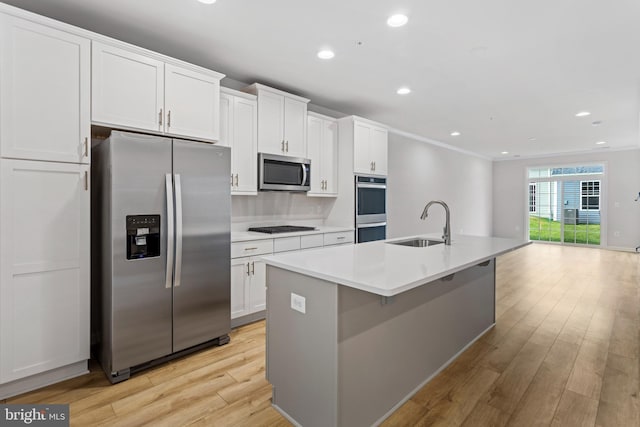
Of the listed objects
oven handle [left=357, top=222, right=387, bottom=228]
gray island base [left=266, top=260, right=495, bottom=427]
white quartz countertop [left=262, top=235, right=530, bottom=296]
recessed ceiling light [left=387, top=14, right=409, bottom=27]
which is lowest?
gray island base [left=266, top=260, right=495, bottom=427]

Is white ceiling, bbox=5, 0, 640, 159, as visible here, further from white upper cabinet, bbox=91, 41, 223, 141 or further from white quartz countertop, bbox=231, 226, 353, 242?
white quartz countertop, bbox=231, 226, 353, 242

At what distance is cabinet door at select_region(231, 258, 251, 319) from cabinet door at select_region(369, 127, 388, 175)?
7.92 feet

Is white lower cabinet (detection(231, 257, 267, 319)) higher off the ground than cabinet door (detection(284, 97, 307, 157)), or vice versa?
cabinet door (detection(284, 97, 307, 157))

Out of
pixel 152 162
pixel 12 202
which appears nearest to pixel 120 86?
pixel 152 162

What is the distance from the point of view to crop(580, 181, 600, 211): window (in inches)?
329

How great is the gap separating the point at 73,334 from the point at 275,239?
5.83ft

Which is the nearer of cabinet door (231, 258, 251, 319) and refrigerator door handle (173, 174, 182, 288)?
refrigerator door handle (173, 174, 182, 288)

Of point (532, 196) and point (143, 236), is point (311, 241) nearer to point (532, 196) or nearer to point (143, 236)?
point (143, 236)

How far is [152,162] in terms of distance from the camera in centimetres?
234

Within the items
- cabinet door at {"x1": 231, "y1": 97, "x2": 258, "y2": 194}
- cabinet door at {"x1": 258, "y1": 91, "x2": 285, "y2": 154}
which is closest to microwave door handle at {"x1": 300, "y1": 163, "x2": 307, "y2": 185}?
cabinet door at {"x1": 258, "y1": 91, "x2": 285, "y2": 154}

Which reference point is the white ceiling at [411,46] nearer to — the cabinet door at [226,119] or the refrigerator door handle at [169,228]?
the cabinet door at [226,119]

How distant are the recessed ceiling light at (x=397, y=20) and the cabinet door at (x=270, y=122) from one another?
5.16 ft

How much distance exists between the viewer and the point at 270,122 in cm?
361

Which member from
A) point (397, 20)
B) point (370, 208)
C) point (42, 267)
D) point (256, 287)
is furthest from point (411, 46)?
point (42, 267)
